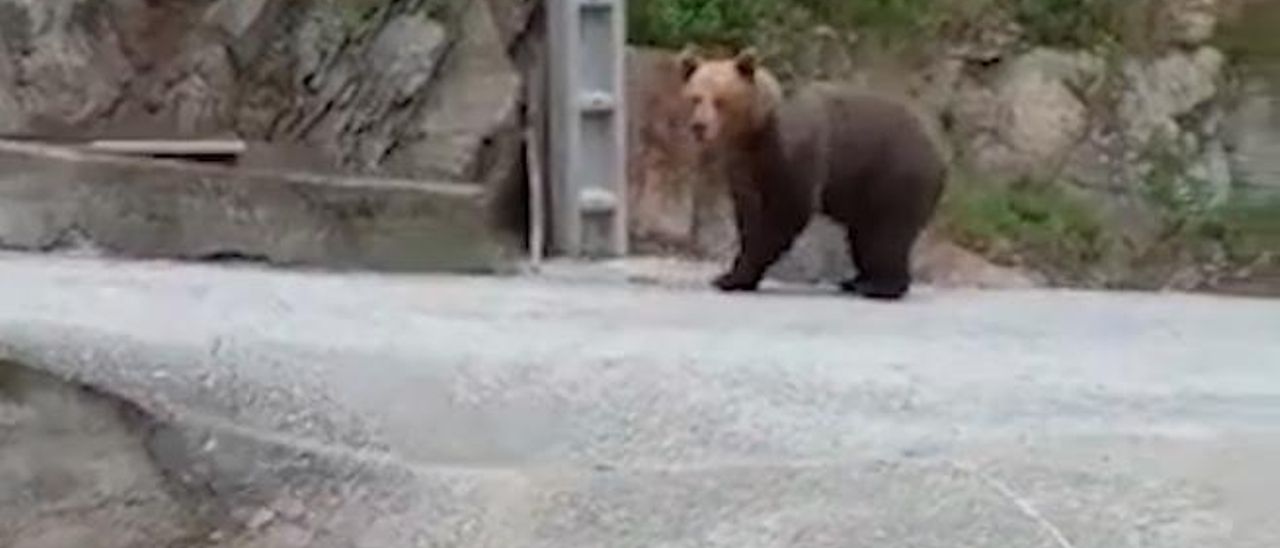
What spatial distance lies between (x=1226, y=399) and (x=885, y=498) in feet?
5.76

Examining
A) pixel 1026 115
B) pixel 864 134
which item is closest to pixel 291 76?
pixel 864 134

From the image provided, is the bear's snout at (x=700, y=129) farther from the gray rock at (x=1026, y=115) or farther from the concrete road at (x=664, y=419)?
the gray rock at (x=1026, y=115)

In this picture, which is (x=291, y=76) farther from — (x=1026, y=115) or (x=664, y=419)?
(x=664, y=419)

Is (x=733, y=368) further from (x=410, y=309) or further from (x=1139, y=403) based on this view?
(x=410, y=309)

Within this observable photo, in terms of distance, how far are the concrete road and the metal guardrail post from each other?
2404 millimetres

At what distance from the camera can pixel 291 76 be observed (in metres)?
11.6

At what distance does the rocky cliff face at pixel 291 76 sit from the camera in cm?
1134

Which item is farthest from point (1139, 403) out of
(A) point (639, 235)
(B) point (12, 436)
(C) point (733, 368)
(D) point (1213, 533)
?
(A) point (639, 235)

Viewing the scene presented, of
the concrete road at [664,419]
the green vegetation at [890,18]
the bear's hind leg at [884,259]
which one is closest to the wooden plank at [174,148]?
the concrete road at [664,419]

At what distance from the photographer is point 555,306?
8648 millimetres

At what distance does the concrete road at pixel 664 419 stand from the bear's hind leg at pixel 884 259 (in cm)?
133

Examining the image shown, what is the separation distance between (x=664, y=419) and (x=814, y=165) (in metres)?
3.62

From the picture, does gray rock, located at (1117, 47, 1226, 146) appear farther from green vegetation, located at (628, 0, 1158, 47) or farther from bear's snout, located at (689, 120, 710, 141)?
bear's snout, located at (689, 120, 710, 141)

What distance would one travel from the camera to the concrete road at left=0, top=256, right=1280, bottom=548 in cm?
535
